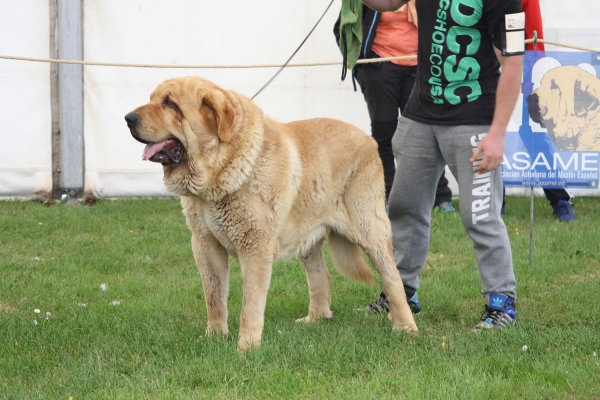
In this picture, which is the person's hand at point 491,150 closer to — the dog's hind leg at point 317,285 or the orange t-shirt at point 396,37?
the dog's hind leg at point 317,285

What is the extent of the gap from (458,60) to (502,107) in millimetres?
406

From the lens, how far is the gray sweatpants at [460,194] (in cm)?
416

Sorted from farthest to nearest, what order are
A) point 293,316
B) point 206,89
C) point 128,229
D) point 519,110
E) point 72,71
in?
point 72,71, point 128,229, point 519,110, point 293,316, point 206,89

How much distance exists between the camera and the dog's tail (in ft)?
15.2

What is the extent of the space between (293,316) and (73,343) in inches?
56.7

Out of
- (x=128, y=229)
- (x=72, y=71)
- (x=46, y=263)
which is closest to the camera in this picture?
(x=46, y=263)

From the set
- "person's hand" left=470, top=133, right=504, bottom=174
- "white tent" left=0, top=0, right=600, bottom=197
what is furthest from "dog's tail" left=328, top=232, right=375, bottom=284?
"white tent" left=0, top=0, right=600, bottom=197

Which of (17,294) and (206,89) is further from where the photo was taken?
(17,294)

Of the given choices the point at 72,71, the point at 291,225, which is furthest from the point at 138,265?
the point at 72,71

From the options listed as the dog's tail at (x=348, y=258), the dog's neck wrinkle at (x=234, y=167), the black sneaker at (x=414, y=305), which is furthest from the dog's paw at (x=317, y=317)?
the dog's neck wrinkle at (x=234, y=167)

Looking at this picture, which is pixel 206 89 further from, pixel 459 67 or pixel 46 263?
pixel 46 263

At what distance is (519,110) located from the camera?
6.31 meters

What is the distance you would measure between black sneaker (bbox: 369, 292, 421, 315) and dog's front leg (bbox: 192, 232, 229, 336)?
3.75ft

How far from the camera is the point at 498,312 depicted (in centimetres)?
436
